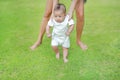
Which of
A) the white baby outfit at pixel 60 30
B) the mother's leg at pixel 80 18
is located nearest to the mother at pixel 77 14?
the mother's leg at pixel 80 18

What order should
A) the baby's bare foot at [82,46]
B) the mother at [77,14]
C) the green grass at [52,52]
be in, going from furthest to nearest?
the baby's bare foot at [82,46], the mother at [77,14], the green grass at [52,52]

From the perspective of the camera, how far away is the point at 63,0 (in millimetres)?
7965

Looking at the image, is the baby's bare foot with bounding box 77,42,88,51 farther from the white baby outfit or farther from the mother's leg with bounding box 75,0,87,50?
the white baby outfit

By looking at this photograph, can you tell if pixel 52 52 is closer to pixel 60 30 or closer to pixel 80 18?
pixel 60 30

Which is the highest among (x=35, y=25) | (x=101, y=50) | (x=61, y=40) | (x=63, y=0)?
(x=61, y=40)

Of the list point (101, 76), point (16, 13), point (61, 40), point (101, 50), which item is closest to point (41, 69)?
point (61, 40)

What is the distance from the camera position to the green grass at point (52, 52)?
13.2 ft

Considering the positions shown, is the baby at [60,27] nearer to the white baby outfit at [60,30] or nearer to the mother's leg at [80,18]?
the white baby outfit at [60,30]

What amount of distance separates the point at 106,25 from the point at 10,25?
6.34 feet

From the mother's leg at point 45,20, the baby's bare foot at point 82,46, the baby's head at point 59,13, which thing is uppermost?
the baby's head at point 59,13

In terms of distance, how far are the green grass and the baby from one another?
0.21 m

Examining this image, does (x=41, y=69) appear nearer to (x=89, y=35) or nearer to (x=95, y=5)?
(x=89, y=35)

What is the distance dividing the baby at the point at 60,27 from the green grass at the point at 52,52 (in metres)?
0.21

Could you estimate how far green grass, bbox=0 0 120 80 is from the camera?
13.2 feet
